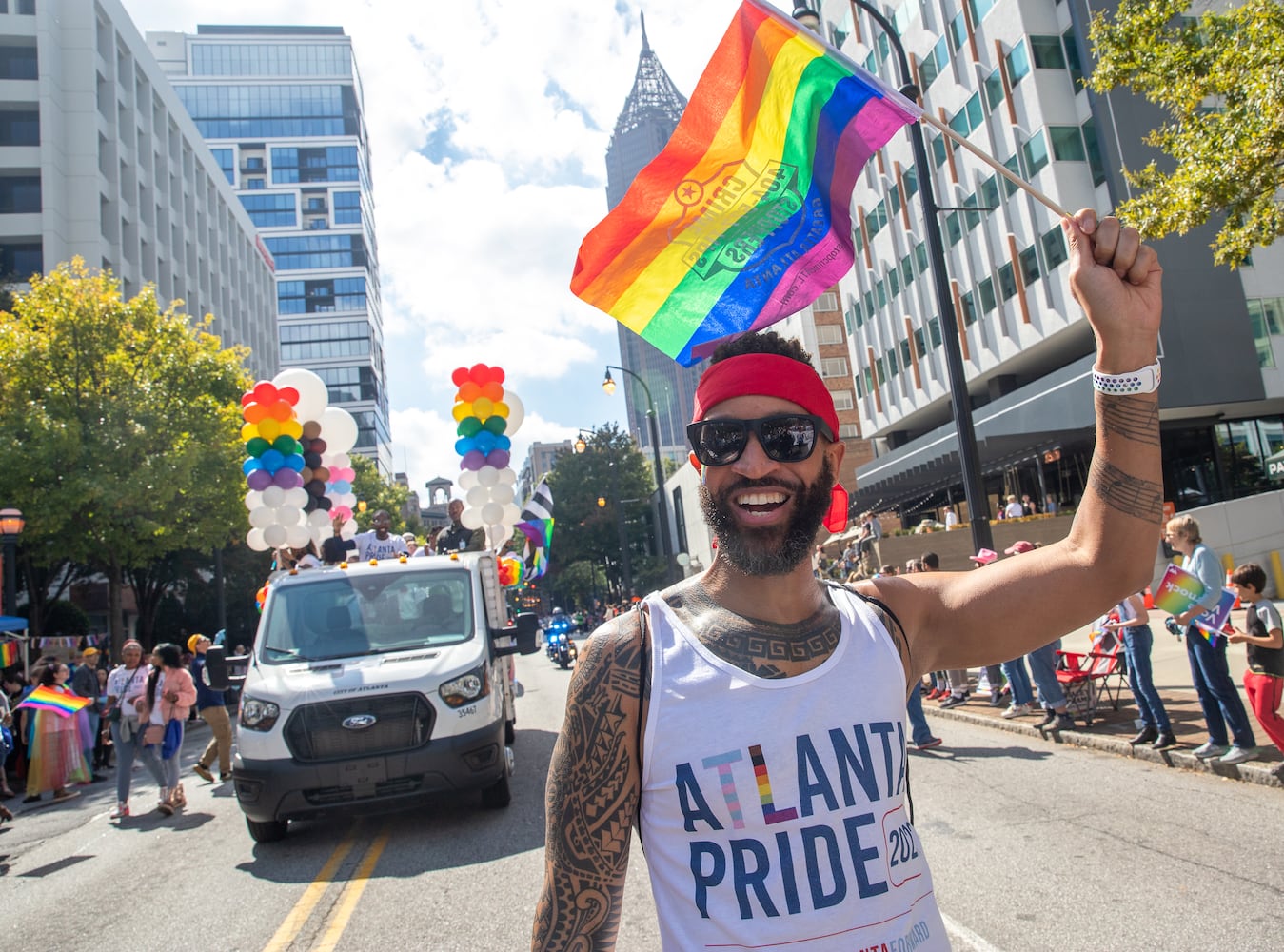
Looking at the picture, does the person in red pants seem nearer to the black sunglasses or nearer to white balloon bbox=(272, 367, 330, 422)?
the black sunglasses

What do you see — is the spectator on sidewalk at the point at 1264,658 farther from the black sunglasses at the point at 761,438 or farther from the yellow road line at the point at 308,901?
the yellow road line at the point at 308,901

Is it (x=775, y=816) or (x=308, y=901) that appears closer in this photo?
(x=775, y=816)

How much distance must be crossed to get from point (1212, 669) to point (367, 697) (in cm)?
649

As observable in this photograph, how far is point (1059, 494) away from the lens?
29.9 meters

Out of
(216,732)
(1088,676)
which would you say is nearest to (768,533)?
(1088,676)

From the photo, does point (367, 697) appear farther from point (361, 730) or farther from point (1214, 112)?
point (1214, 112)

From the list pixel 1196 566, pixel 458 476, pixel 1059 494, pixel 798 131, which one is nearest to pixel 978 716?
pixel 1196 566

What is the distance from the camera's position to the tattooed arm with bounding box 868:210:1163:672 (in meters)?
1.91

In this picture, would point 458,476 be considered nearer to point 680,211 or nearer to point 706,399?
point 680,211

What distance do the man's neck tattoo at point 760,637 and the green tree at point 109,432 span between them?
23748mm

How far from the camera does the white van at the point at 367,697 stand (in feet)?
23.3

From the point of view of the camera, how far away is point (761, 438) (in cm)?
202

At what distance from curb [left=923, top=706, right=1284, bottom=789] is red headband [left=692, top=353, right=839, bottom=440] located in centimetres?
644

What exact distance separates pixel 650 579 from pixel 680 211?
5345cm
